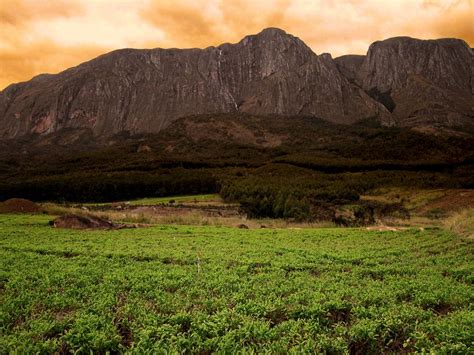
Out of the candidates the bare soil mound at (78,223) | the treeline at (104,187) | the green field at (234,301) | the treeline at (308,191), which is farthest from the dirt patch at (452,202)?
the treeline at (104,187)

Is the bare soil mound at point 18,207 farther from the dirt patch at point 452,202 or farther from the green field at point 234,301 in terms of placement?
the dirt patch at point 452,202

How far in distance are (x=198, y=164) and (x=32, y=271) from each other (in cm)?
17516

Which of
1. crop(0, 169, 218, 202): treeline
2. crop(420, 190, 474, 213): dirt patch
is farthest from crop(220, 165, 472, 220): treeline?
crop(420, 190, 474, 213): dirt patch

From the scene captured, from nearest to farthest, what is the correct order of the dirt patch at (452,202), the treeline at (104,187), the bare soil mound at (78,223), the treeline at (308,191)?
the bare soil mound at (78,223) → the dirt patch at (452,202) → the treeline at (308,191) → the treeline at (104,187)

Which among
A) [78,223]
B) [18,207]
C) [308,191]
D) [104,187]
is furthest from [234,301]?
[104,187]

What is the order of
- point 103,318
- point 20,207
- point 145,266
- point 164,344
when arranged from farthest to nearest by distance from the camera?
point 20,207, point 145,266, point 103,318, point 164,344

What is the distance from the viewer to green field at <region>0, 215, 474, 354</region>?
11.7m

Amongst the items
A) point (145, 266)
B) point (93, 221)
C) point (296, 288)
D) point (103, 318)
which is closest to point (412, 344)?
point (296, 288)

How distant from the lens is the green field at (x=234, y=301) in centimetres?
1173

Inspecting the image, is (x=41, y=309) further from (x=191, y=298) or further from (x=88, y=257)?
(x=88, y=257)

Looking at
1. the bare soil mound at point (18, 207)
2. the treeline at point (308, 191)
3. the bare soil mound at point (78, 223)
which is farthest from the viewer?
the treeline at point (308, 191)

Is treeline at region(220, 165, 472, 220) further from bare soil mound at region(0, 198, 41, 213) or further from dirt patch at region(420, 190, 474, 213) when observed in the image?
bare soil mound at region(0, 198, 41, 213)

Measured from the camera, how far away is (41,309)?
14.5 metres

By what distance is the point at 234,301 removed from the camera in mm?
15383
